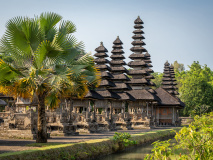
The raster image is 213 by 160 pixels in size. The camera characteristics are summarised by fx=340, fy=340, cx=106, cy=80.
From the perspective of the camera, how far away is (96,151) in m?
15.9

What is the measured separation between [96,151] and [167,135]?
52.7 ft

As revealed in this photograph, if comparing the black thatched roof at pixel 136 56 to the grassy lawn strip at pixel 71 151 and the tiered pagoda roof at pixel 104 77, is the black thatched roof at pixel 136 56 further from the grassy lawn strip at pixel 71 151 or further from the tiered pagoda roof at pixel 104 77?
the grassy lawn strip at pixel 71 151

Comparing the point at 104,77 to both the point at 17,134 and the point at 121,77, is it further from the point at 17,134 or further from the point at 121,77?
the point at 17,134

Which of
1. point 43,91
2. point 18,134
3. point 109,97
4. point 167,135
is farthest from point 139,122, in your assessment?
point 43,91

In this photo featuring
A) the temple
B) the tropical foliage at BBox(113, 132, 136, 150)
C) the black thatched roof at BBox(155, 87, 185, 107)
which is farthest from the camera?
the black thatched roof at BBox(155, 87, 185, 107)

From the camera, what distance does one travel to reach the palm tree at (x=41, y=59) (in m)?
15.1

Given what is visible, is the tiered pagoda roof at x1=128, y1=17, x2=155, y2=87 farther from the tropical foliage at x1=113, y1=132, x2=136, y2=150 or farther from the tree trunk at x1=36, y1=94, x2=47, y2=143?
the tree trunk at x1=36, y1=94, x2=47, y2=143

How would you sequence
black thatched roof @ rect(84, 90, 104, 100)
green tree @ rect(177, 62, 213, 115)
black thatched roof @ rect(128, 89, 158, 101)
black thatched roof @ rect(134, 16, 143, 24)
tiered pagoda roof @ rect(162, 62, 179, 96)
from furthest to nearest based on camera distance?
tiered pagoda roof @ rect(162, 62, 179, 96) < green tree @ rect(177, 62, 213, 115) < black thatched roof @ rect(134, 16, 143, 24) < black thatched roof @ rect(128, 89, 158, 101) < black thatched roof @ rect(84, 90, 104, 100)

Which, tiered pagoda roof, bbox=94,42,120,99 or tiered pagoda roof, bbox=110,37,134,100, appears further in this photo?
tiered pagoda roof, bbox=110,37,134,100

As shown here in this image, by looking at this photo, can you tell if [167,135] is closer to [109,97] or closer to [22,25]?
[109,97]

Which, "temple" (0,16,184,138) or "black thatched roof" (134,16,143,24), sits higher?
"black thatched roof" (134,16,143,24)

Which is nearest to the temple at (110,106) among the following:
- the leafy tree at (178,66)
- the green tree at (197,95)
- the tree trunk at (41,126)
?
the tree trunk at (41,126)

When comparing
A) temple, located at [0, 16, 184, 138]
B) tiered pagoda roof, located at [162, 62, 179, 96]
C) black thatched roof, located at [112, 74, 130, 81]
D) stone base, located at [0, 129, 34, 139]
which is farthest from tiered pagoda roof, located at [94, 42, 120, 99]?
tiered pagoda roof, located at [162, 62, 179, 96]

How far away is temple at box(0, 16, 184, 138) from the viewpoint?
21181 mm
